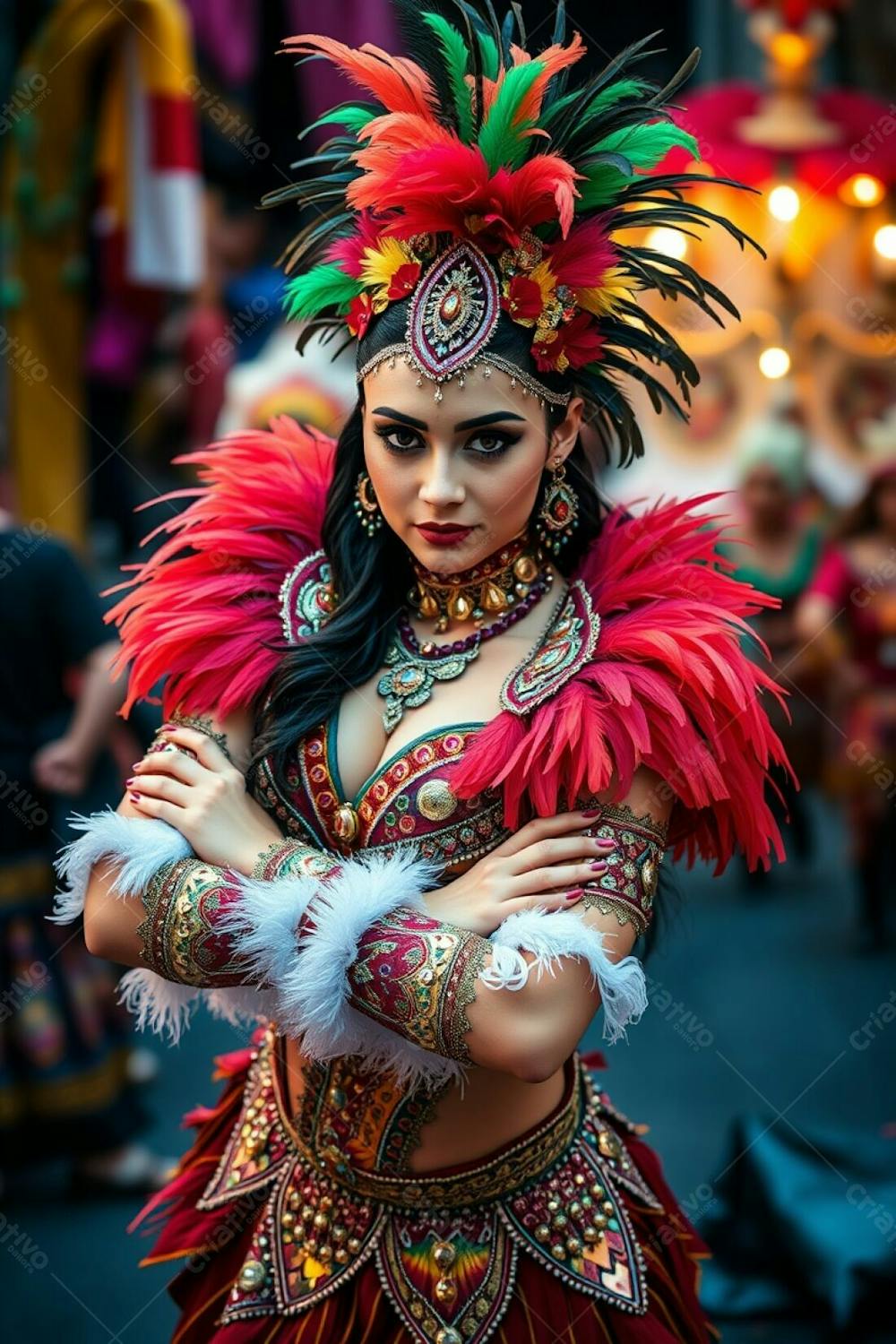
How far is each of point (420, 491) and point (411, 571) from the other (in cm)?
27

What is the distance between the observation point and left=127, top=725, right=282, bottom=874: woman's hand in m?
1.90

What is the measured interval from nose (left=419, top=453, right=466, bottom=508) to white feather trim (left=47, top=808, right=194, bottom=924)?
1.72 feet

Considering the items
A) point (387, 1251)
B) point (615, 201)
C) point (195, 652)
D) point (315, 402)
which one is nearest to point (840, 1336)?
point (387, 1251)

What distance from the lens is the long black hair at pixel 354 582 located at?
1.94 meters

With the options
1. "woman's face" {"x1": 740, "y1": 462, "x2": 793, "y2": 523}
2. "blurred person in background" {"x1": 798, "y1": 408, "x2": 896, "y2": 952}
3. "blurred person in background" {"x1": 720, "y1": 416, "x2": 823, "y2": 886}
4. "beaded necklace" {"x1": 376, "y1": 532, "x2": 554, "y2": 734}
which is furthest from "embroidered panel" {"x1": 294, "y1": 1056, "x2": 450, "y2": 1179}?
"woman's face" {"x1": 740, "y1": 462, "x2": 793, "y2": 523}

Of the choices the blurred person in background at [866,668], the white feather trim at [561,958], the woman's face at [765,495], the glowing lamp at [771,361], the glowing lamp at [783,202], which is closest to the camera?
the white feather trim at [561,958]

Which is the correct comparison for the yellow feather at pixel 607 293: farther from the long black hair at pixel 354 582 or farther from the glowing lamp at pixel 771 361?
the glowing lamp at pixel 771 361

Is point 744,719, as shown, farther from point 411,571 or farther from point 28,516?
point 28,516

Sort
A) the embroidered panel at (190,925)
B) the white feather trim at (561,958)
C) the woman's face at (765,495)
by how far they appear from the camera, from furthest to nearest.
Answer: the woman's face at (765,495), the embroidered panel at (190,925), the white feather trim at (561,958)

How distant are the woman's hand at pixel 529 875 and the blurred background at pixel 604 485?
486 millimetres

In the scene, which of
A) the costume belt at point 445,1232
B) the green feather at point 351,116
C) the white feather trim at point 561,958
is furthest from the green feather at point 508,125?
the costume belt at point 445,1232

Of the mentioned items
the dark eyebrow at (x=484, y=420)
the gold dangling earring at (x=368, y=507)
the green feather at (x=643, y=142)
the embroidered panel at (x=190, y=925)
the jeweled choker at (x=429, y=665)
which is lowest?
the embroidered panel at (x=190, y=925)

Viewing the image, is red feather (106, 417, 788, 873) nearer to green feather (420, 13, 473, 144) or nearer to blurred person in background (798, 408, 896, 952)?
green feather (420, 13, 473, 144)

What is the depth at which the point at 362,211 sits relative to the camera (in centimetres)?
193
